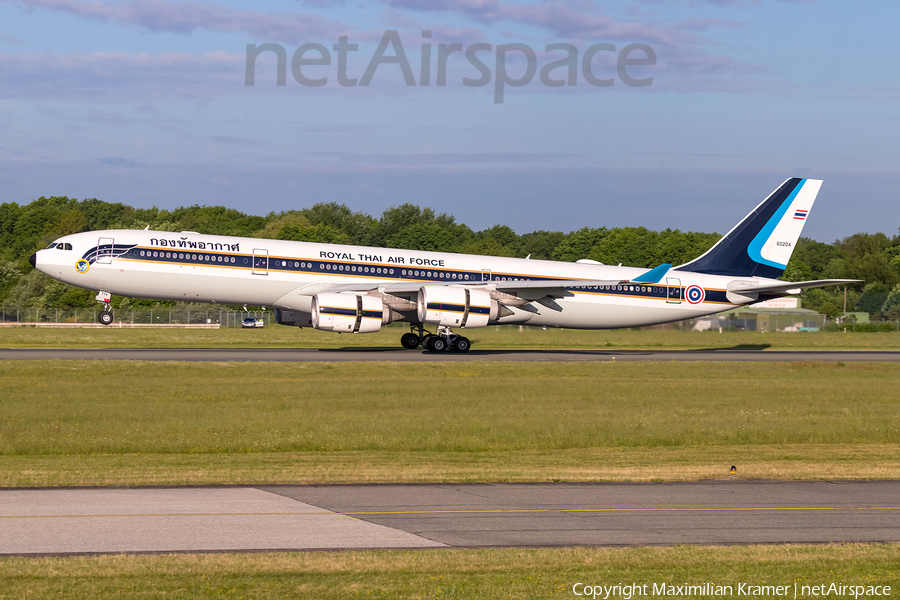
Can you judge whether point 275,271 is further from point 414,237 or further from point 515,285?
point 414,237

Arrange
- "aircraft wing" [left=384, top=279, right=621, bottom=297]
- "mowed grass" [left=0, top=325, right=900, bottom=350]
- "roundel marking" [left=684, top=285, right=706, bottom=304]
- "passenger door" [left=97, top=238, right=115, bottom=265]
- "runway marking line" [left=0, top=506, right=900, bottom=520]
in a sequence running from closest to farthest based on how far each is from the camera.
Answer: "runway marking line" [left=0, top=506, right=900, bottom=520]
"passenger door" [left=97, top=238, right=115, bottom=265]
"aircraft wing" [left=384, top=279, right=621, bottom=297]
"roundel marking" [left=684, top=285, right=706, bottom=304]
"mowed grass" [left=0, top=325, right=900, bottom=350]

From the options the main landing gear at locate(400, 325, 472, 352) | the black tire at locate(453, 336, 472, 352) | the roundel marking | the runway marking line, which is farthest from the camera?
the roundel marking

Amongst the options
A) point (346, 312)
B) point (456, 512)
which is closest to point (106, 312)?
point (346, 312)

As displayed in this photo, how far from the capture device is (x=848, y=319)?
78062 millimetres

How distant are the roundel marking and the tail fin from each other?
1.75 meters

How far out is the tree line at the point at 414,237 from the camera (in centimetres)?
12875

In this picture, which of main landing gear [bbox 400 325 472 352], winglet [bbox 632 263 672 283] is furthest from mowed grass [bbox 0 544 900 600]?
winglet [bbox 632 263 672 283]

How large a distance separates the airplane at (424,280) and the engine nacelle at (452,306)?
0.05 meters

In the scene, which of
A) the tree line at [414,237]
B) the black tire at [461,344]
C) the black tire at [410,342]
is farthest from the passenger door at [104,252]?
the tree line at [414,237]

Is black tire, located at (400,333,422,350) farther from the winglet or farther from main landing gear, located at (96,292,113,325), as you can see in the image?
main landing gear, located at (96,292,113,325)

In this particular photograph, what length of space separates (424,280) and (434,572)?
34.6 m

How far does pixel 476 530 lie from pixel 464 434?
9.07 metres

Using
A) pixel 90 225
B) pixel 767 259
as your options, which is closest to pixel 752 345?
pixel 767 259

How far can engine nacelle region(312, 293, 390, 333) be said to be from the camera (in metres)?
39.0
